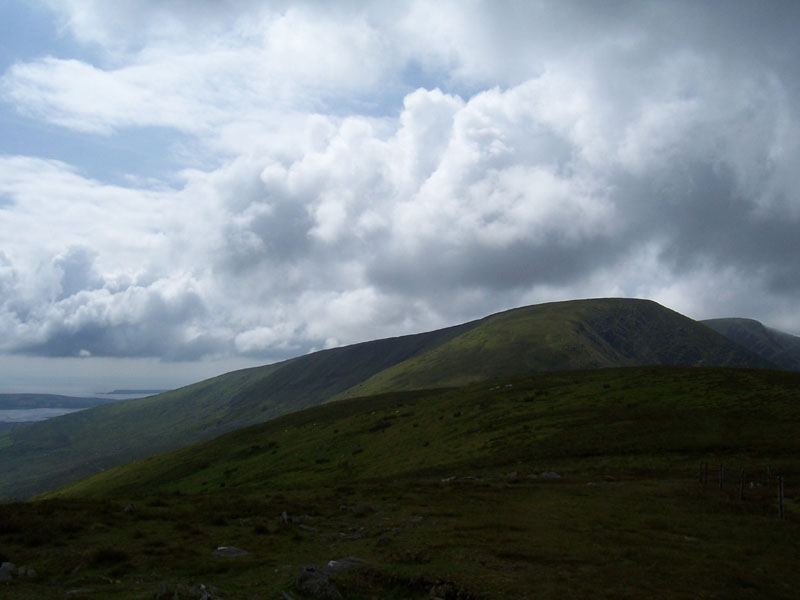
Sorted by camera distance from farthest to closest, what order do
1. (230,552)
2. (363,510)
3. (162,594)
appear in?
(363,510), (230,552), (162,594)

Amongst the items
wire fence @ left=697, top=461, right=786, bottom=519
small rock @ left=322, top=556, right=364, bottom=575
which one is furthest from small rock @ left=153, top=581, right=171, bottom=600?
wire fence @ left=697, top=461, right=786, bottom=519

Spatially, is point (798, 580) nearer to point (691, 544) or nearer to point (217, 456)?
point (691, 544)

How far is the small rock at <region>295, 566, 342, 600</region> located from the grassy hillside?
2.09ft

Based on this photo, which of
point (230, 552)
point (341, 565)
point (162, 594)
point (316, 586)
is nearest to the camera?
point (162, 594)

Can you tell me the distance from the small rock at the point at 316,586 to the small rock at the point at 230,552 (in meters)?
6.05

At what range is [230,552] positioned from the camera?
72.4 ft

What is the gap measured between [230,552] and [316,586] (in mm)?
7712

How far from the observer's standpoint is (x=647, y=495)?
1324 inches

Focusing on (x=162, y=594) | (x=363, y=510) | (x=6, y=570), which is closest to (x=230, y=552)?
(x=162, y=594)

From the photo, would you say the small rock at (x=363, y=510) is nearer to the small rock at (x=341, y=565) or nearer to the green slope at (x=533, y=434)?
the small rock at (x=341, y=565)

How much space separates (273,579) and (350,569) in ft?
8.75

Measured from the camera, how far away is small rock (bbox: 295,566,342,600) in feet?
52.3

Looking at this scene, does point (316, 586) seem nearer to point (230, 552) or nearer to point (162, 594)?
point (162, 594)

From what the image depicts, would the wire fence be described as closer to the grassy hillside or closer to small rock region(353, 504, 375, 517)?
the grassy hillside
